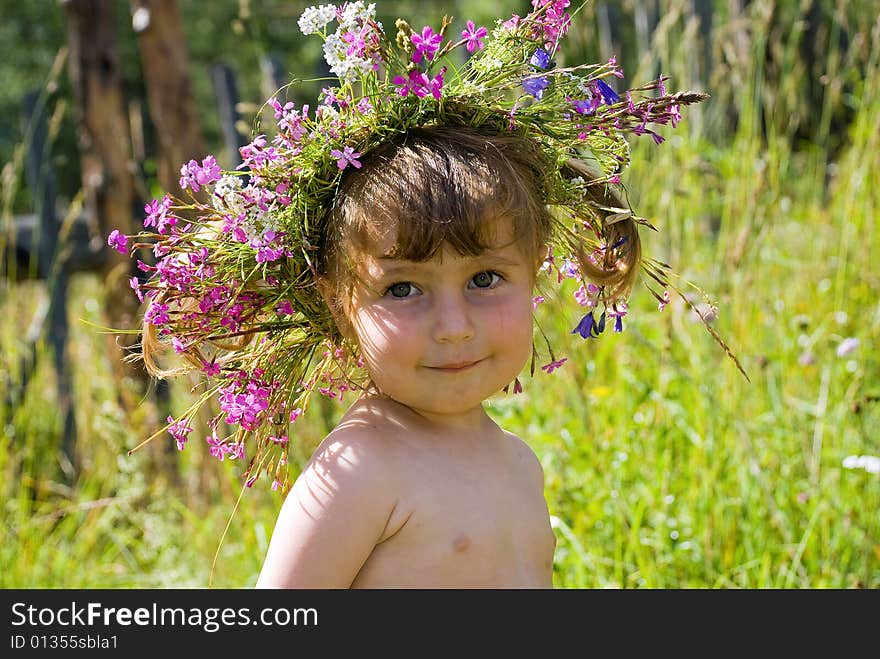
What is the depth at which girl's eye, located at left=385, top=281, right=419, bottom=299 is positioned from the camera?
5.28ft

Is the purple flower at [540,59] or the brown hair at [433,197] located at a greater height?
the purple flower at [540,59]

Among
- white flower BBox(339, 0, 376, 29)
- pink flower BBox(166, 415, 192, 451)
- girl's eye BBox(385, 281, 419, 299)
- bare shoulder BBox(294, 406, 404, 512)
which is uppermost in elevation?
white flower BBox(339, 0, 376, 29)

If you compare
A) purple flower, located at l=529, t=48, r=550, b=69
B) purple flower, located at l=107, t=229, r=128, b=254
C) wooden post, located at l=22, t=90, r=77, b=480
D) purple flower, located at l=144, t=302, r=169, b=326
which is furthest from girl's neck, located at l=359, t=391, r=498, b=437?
wooden post, located at l=22, t=90, r=77, b=480

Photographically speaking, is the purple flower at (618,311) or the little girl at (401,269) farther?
the purple flower at (618,311)

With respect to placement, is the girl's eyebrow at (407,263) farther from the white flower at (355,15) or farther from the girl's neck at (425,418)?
the white flower at (355,15)

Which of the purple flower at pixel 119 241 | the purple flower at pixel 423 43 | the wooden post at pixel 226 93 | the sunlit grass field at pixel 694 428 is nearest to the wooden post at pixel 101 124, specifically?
the wooden post at pixel 226 93

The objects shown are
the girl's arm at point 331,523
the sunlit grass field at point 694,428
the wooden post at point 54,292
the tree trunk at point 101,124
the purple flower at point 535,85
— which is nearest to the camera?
the girl's arm at point 331,523

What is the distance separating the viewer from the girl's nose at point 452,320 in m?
1.57

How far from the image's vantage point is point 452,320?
157 cm

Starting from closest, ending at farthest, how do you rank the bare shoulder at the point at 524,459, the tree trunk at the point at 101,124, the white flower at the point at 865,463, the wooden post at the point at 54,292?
the bare shoulder at the point at 524,459 < the white flower at the point at 865,463 < the wooden post at the point at 54,292 < the tree trunk at the point at 101,124

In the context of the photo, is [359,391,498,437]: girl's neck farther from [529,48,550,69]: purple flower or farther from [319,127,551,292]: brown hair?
[529,48,550,69]: purple flower

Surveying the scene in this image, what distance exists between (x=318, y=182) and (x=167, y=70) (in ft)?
9.37

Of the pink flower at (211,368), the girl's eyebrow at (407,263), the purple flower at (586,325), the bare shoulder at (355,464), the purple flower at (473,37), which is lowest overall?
the bare shoulder at (355,464)

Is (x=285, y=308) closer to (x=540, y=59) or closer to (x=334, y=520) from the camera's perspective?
(x=334, y=520)
